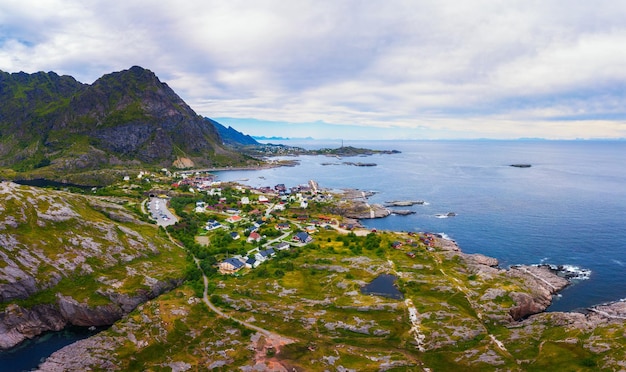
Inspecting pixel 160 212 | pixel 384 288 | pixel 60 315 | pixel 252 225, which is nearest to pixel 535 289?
pixel 384 288

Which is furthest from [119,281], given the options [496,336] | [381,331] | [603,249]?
[603,249]

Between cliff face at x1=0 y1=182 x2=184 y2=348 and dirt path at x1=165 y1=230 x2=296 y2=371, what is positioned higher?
cliff face at x1=0 y1=182 x2=184 y2=348

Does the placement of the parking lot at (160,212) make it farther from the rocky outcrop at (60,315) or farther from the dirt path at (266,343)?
the dirt path at (266,343)

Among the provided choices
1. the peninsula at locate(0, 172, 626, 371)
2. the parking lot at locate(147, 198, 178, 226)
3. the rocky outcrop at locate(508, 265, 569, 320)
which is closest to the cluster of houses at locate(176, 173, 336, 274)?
the peninsula at locate(0, 172, 626, 371)

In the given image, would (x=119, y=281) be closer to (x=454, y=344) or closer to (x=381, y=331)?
(x=381, y=331)

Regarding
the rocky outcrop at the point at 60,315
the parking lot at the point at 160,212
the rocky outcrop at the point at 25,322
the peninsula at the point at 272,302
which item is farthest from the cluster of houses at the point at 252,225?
the rocky outcrop at the point at 25,322

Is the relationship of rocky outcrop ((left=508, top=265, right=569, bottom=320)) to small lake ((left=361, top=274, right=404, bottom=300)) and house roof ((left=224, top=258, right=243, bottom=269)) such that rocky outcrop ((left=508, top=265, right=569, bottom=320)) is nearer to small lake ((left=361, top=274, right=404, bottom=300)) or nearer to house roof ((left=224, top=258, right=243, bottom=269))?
small lake ((left=361, top=274, right=404, bottom=300))
